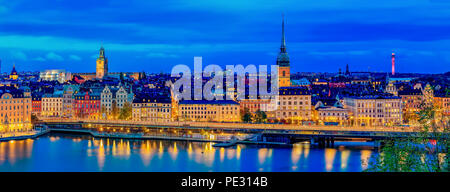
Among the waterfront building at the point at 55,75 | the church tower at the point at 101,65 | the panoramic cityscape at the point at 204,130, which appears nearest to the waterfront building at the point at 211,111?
the panoramic cityscape at the point at 204,130

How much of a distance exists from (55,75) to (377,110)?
44922 mm

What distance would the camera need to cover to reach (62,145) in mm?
18344

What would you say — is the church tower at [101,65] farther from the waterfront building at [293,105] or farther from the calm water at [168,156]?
the calm water at [168,156]

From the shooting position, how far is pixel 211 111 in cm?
2483

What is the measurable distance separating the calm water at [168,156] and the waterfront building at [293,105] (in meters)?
6.66

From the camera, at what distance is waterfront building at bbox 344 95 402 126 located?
2427 cm

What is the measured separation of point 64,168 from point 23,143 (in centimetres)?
609

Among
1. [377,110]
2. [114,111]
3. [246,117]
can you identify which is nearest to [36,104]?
[114,111]

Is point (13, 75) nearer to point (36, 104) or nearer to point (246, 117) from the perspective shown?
point (36, 104)

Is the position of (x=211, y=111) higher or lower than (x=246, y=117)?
higher

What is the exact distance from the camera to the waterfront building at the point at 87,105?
27939 millimetres

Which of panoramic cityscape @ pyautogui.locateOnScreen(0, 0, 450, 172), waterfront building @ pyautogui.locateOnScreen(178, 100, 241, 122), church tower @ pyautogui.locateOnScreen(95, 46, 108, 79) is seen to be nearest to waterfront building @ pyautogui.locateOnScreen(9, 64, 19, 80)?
church tower @ pyautogui.locateOnScreen(95, 46, 108, 79)

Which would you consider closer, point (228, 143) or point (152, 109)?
Answer: point (228, 143)
